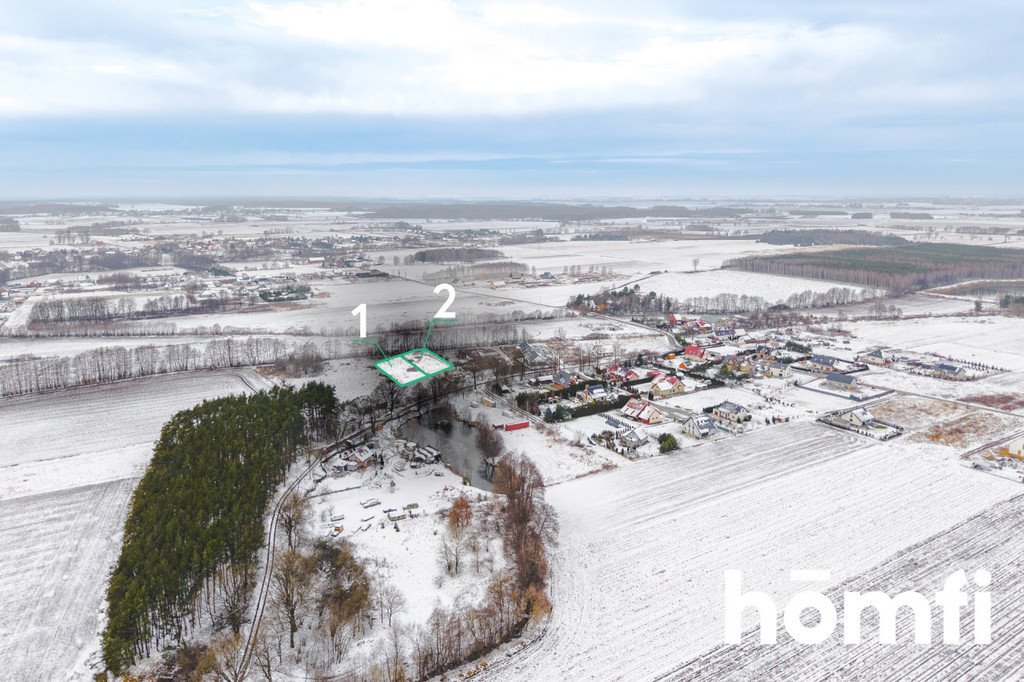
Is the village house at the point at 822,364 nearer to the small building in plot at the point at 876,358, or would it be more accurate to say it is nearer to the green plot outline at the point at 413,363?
the small building in plot at the point at 876,358

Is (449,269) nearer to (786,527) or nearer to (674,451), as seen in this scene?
(674,451)

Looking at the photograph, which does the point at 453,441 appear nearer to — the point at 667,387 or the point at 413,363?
the point at 413,363

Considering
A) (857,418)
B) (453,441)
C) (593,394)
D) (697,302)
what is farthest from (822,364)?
(453,441)

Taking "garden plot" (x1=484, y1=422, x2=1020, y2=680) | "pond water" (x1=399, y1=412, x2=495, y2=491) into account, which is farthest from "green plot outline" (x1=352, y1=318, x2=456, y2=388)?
"garden plot" (x1=484, y1=422, x2=1020, y2=680)

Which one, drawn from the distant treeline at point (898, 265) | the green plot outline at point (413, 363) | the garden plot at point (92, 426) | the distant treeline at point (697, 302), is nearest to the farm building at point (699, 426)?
the green plot outline at point (413, 363)

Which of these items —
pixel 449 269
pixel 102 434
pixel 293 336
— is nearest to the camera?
pixel 102 434

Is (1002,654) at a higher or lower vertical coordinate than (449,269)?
lower

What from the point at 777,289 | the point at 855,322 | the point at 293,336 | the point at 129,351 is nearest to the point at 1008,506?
the point at 855,322
